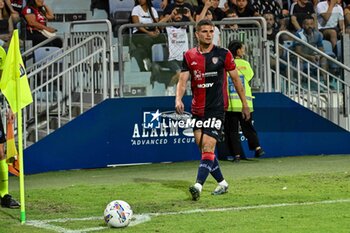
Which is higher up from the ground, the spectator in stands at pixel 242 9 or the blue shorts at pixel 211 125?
the spectator in stands at pixel 242 9

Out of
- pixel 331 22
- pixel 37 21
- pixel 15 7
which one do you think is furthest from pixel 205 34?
pixel 15 7

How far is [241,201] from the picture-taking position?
1133cm

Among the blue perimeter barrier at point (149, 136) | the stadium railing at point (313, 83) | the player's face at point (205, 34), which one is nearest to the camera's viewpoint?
the player's face at point (205, 34)

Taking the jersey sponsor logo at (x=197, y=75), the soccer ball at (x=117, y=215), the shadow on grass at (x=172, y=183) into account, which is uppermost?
the jersey sponsor logo at (x=197, y=75)

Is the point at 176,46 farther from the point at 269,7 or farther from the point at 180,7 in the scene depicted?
the point at 269,7

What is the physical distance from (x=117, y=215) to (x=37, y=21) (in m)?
9.81

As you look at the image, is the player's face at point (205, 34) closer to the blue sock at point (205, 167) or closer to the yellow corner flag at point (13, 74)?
the blue sock at point (205, 167)

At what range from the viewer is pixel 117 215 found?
9.58 metres

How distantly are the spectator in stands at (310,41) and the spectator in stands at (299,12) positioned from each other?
0.61ft

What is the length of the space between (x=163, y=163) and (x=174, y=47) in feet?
7.17

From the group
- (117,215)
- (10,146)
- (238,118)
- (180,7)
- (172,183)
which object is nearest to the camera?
(117,215)

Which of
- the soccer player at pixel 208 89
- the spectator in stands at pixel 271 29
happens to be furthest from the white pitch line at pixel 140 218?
the spectator in stands at pixel 271 29

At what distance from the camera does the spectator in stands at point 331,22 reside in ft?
61.4

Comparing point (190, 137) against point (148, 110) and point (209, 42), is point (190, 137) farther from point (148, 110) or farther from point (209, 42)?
point (209, 42)
